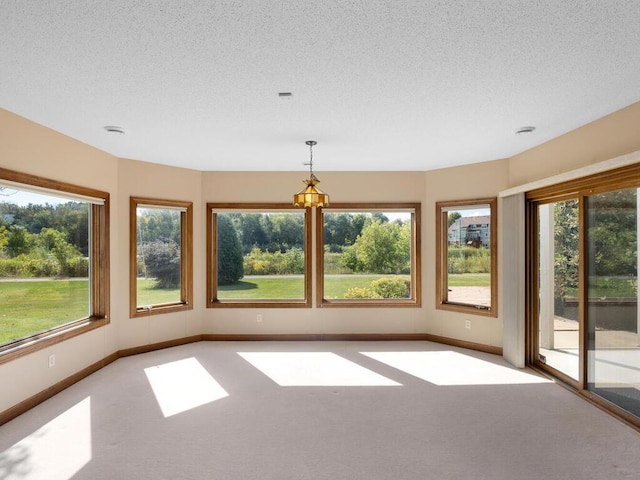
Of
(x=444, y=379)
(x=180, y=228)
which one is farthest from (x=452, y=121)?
(x=180, y=228)

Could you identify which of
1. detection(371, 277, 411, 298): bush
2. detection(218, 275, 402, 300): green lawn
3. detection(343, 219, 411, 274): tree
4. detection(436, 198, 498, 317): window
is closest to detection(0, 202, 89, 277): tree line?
detection(218, 275, 402, 300): green lawn

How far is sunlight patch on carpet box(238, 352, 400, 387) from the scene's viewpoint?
4398 millimetres

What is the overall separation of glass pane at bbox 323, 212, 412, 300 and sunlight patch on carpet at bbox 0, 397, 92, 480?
380 centimetres

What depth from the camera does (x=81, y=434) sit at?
3193mm

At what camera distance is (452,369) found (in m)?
4.85

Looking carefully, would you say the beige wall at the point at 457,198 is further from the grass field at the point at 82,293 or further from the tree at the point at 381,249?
the grass field at the point at 82,293

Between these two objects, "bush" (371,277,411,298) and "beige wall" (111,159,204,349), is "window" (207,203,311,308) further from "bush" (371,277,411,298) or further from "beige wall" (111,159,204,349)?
"bush" (371,277,411,298)

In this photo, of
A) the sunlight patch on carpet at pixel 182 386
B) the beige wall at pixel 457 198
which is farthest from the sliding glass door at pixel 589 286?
the sunlight patch on carpet at pixel 182 386

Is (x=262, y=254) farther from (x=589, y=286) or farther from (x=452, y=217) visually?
(x=589, y=286)

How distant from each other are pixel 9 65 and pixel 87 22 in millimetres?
926

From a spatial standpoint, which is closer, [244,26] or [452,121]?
[244,26]

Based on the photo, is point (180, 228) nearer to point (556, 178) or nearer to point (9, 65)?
point (9, 65)

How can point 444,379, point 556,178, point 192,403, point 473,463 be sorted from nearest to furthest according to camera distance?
point 473,463 → point 192,403 → point 556,178 → point 444,379

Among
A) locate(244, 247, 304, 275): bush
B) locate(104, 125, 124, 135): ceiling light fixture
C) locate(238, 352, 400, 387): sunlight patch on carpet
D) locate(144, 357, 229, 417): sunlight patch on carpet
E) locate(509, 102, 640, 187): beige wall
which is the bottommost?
locate(238, 352, 400, 387): sunlight patch on carpet
